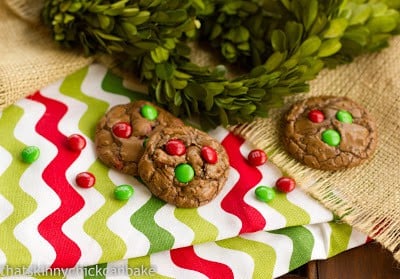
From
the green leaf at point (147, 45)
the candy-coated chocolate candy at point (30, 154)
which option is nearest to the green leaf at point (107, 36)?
the green leaf at point (147, 45)

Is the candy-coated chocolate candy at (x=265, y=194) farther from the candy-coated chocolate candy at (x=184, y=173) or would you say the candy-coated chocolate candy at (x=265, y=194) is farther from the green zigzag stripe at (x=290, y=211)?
the candy-coated chocolate candy at (x=184, y=173)

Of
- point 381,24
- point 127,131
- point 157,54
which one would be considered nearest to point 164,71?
point 157,54

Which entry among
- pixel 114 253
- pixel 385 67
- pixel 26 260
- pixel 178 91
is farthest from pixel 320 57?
pixel 26 260

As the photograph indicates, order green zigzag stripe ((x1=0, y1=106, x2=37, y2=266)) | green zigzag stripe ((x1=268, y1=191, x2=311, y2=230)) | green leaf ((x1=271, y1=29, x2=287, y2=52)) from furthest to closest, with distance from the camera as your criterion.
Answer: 1. green leaf ((x1=271, y1=29, x2=287, y2=52))
2. green zigzag stripe ((x1=268, y1=191, x2=311, y2=230))
3. green zigzag stripe ((x1=0, y1=106, x2=37, y2=266))

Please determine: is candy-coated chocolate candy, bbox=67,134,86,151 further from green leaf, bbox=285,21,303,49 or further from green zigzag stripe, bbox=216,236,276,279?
green leaf, bbox=285,21,303,49

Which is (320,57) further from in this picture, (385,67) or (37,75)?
(37,75)

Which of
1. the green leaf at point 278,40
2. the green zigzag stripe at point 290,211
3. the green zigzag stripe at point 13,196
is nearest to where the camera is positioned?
the green zigzag stripe at point 13,196

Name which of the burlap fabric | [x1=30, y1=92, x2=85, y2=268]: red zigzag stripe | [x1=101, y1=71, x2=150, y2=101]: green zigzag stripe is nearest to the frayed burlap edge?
the burlap fabric
